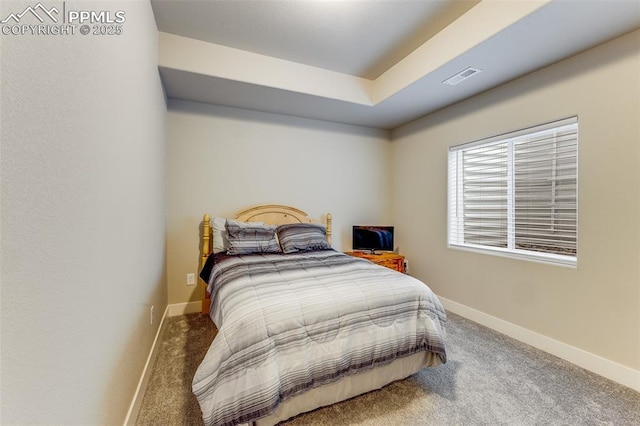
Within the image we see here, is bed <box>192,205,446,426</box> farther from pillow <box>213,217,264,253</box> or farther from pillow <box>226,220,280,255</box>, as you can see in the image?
pillow <box>213,217,264,253</box>

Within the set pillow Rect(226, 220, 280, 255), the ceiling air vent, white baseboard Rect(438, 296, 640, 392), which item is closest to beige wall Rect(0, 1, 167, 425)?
pillow Rect(226, 220, 280, 255)

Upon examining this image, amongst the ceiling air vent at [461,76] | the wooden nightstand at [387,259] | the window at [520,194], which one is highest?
the ceiling air vent at [461,76]

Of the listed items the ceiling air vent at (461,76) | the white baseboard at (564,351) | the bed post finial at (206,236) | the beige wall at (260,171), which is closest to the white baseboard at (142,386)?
the bed post finial at (206,236)

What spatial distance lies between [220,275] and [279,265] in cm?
46

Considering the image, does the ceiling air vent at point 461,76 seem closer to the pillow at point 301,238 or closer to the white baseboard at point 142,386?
the pillow at point 301,238

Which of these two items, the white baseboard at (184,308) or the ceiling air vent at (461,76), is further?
the white baseboard at (184,308)

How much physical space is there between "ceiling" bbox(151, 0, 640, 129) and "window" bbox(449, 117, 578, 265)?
625 mm

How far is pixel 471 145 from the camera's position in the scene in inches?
117

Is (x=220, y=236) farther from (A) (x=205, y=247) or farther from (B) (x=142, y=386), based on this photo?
(B) (x=142, y=386)

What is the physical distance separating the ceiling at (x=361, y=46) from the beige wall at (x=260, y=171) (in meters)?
0.30

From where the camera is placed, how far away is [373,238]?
367 cm

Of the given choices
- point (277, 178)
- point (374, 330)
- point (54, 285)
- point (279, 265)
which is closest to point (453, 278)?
point (374, 330)

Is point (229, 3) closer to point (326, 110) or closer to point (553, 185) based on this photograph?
point (326, 110)

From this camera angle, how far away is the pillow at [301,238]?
2.85 metres
